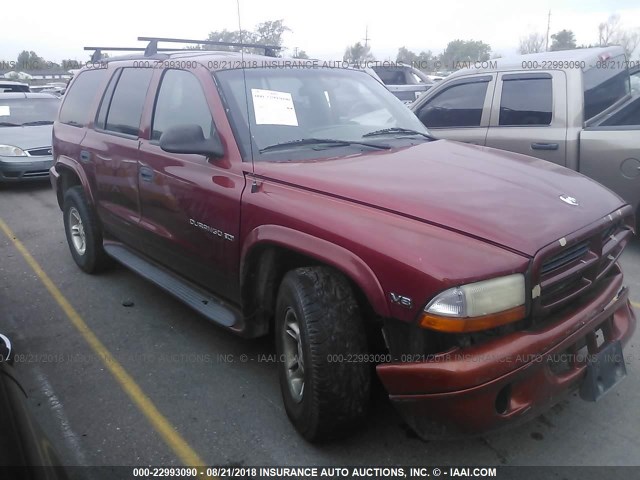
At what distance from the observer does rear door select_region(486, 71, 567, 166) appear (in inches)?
A: 205

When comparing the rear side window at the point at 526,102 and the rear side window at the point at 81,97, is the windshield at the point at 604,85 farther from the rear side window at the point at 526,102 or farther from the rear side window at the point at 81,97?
the rear side window at the point at 81,97

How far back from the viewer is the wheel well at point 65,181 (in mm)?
5217

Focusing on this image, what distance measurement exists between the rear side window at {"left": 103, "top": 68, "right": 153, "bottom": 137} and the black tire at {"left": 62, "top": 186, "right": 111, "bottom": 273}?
31.9 inches

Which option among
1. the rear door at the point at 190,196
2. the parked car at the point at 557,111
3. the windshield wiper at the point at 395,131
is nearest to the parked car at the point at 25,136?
the rear door at the point at 190,196

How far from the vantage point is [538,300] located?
227 cm

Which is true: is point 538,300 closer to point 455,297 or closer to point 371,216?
point 455,297

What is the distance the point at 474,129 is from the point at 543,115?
26.4 inches

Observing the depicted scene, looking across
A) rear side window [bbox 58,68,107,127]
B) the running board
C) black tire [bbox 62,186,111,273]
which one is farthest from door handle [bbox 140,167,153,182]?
rear side window [bbox 58,68,107,127]

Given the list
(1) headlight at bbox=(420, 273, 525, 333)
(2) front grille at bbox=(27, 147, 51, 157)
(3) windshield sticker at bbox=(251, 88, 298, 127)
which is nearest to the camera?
(1) headlight at bbox=(420, 273, 525, 333)

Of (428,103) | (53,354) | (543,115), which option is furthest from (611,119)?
(53,354)

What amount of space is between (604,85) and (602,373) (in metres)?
3.89

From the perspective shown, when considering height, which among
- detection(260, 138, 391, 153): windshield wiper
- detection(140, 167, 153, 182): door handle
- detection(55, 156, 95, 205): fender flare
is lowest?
detection(55, 156, 95, 205): fender flare

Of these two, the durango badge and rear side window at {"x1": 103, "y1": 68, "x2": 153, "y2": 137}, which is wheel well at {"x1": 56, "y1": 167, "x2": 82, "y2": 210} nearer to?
rear side window at {"x1": 103, "y1": 68, "x2": 153, "y2": 137}

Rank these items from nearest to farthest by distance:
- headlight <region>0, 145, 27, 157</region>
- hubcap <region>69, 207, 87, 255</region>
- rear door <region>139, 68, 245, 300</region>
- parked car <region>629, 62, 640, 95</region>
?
rear door <region>139, 68, 245, 300</region>
hubcap <region>69, 207, 87, 255</region>
parked car <region>629, 62, 640, 95</region>
headlight <region>0, 145, 27, 157</region>
